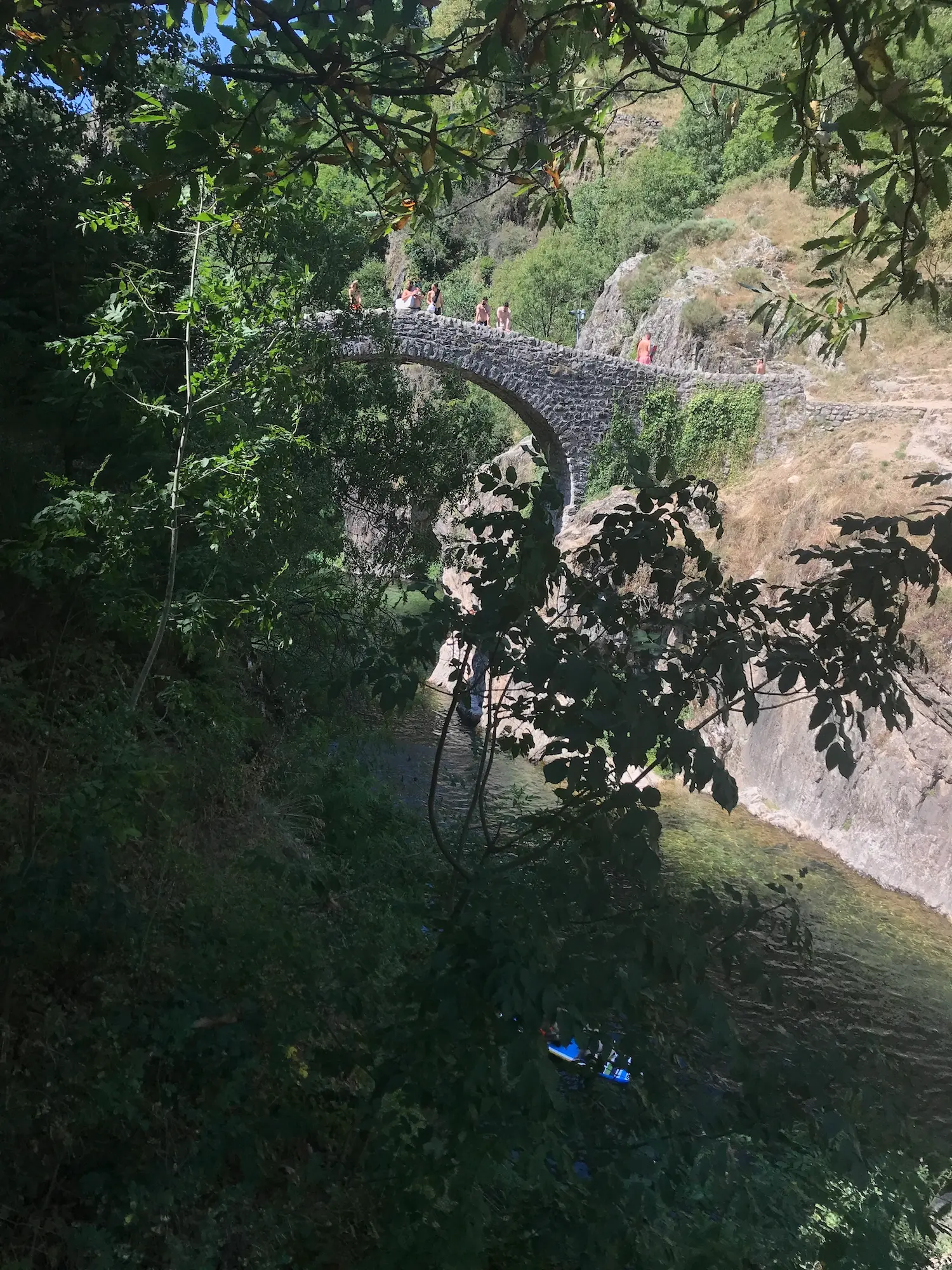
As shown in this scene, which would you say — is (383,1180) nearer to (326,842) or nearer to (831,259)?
(326,842)

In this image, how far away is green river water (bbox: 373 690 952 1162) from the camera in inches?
259

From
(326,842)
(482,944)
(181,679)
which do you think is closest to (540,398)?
(181,679)

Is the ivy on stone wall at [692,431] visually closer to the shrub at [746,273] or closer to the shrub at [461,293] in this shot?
the shrub at [746,273]

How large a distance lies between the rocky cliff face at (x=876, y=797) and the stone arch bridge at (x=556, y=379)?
6446 millimetres

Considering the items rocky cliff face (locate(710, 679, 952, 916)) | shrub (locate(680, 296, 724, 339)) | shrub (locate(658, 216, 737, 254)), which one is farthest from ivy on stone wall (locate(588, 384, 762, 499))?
rocky cliff face (locate(710, 679, 952, 916))

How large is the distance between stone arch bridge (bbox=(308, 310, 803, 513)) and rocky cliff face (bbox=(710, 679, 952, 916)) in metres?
6.45

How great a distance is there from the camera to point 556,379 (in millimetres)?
17844

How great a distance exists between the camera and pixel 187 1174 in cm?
230

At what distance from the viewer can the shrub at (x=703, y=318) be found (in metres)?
20.8

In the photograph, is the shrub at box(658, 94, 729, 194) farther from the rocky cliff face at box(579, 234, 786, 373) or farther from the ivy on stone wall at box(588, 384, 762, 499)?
the ivy on stone wall at box(588, 384, 762, 499)

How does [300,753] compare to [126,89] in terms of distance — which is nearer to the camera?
[126,89]

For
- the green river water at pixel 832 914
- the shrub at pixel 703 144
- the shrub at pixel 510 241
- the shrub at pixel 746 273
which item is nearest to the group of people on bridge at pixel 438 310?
the shrub at pixel 746 273

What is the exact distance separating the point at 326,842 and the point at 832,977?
565 centimetres

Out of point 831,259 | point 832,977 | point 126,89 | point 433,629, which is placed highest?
point 126,89
